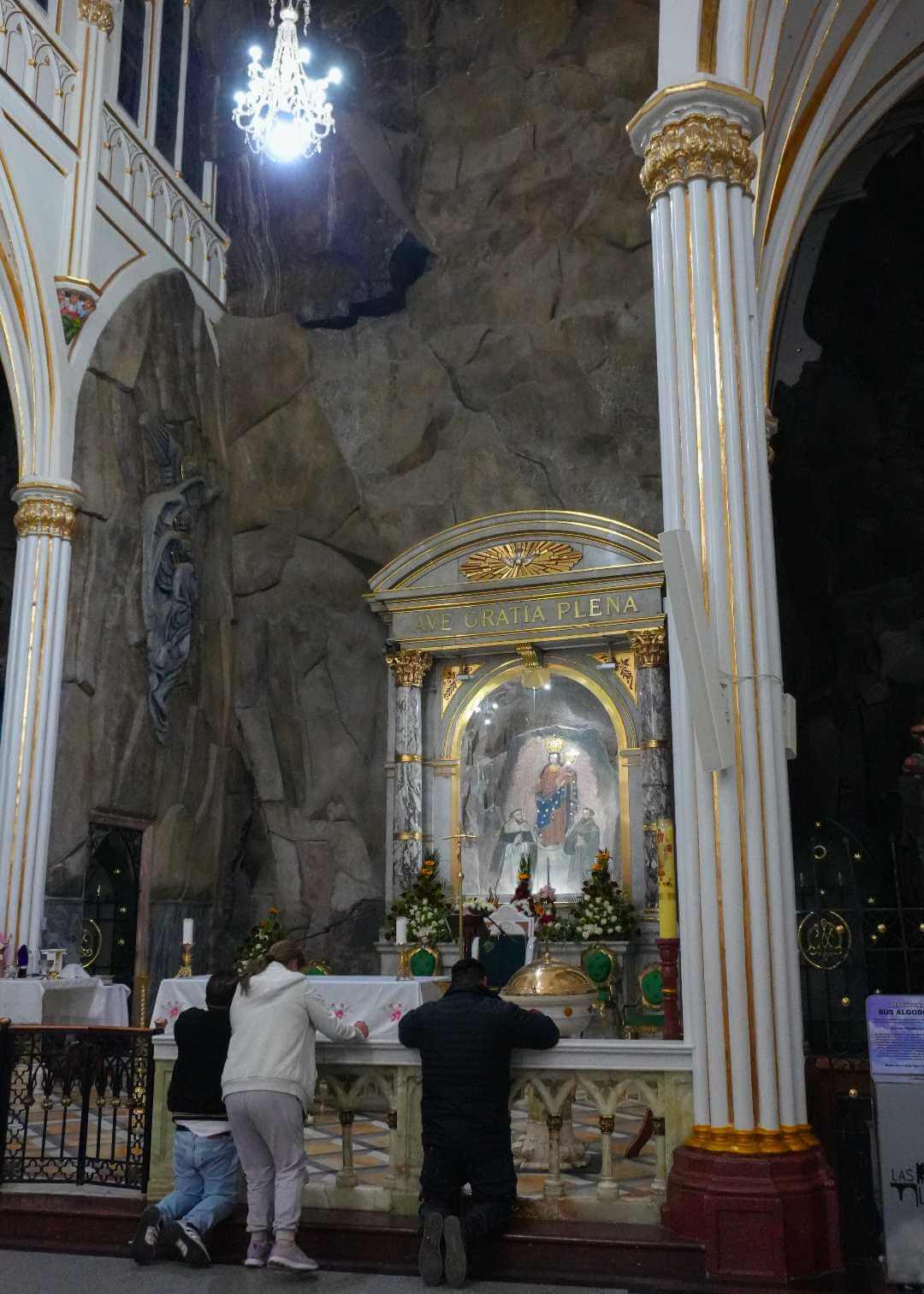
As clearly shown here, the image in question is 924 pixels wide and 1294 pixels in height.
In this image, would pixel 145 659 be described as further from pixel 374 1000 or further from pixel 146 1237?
pixel 146 1237

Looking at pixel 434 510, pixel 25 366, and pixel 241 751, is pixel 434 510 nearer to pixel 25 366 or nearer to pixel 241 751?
pixel 241 751

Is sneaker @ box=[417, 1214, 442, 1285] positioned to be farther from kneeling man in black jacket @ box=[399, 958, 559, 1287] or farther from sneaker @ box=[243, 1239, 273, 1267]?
sneaker @ box=[243, 1239, 273, 1267]

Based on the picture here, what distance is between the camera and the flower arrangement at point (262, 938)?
13.6 meters

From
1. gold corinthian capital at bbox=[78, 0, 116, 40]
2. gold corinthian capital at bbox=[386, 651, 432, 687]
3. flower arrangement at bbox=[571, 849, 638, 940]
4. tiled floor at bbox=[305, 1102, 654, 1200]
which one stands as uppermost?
gold corinthian capital at bbox=[78, 0, 116, 40]

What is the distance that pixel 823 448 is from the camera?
13547 millimetres

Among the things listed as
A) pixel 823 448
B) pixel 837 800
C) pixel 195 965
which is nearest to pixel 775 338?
pixel 823 448

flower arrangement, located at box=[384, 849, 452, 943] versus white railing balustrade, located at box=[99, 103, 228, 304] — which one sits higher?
white railing balustrade, located at box=[99, 103, 228, 304]

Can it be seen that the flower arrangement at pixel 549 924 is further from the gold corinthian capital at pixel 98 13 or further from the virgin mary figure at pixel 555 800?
the gold corinthian capital at pixel 98 13

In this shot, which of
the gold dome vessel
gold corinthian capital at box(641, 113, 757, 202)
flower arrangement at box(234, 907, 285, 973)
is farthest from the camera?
flower arrangement at box(234, 907, 285, 973)

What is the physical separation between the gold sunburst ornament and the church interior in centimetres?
5

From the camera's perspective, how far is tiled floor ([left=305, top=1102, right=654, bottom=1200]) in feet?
20.8

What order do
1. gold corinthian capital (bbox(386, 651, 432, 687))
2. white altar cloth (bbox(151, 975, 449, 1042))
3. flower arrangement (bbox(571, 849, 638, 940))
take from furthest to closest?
gold corinthian capital (bbox(386, 651, 432, 687)) → flower arrangement (bbox(571, 849, 638, 940)) → white altar cloth (bbox(151, 975, 449, 1042))

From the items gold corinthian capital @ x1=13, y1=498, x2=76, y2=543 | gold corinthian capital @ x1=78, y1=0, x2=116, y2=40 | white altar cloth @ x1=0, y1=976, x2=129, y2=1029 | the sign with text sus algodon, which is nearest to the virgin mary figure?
white altar cloth @ x1=0, y1=976, x2=129, y2=1029

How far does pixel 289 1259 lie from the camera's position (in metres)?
5.04
